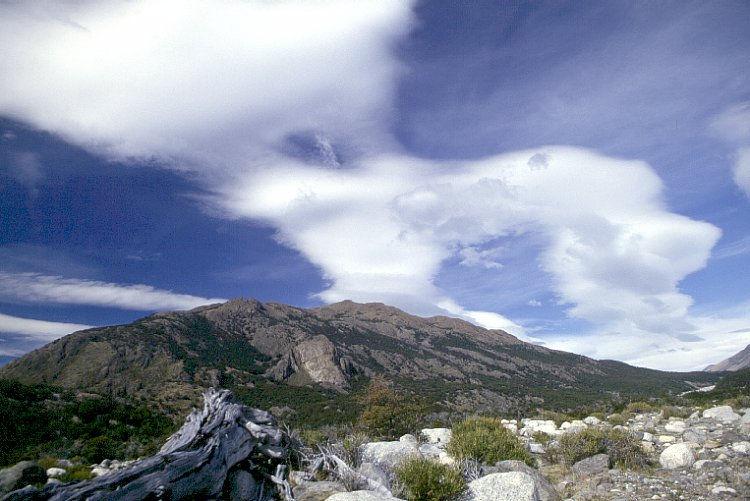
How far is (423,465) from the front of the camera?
29.7 feet

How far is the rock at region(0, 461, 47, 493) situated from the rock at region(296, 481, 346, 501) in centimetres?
993

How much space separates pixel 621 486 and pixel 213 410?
10153 millimetres

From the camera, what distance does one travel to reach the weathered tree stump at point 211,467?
19.9 feet

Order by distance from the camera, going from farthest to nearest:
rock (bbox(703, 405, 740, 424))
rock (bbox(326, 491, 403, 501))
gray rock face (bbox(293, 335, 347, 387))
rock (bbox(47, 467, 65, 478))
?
gray rock face (bbox(293, 335, 347, 387)) → rock (bbox(703, 405, 740, 424)) → rock (bbox(47, 467, 65, 478)) → rock (bbox(326, 491, 403, 501))

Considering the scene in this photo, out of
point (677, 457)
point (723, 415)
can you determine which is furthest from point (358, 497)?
point (723, 415)

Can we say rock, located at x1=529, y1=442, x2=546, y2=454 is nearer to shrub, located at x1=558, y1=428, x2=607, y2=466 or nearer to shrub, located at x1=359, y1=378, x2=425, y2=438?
shrub, located at x1=558, y1=428, x2=607, y2=466

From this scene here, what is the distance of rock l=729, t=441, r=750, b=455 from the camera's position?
12002 millimetres

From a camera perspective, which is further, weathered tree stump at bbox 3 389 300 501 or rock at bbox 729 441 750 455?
rock at bbox 729 441 750 455

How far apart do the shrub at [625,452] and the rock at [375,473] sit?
7594mm

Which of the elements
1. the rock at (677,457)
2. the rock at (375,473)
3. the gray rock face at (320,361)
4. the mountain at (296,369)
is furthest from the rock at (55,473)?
the gray rock face at (320,361)

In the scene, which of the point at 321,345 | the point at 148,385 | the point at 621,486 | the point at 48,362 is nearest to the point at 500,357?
the point at 321,345

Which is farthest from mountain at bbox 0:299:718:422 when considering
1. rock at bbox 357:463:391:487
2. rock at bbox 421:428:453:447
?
rock at bbox 357:463:391:487

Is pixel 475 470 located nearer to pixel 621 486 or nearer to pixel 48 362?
pixel 621 486

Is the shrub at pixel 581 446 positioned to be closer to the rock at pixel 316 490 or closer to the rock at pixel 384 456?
the rock at pixel 384 456
